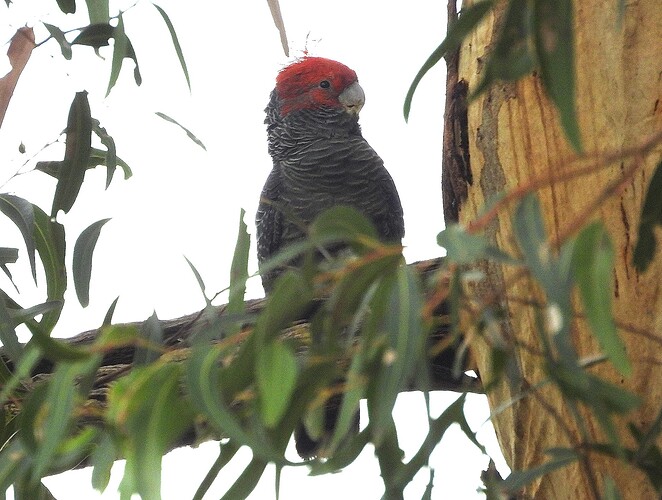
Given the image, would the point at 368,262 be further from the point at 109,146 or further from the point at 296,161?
the point at 296,161

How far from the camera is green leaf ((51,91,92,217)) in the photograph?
1.39m

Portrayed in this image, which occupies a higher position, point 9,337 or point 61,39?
point 61,39

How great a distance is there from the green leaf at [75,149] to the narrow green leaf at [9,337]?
0.19 meters

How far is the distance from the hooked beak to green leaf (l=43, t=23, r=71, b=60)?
5.48 ft

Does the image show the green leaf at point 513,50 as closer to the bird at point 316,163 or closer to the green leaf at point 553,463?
the green leaf at point 553,463

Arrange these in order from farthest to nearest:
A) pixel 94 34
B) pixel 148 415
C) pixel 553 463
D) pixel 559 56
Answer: pixel 94 34
pixel 553 463
pixel 148 415
pixel 559 56

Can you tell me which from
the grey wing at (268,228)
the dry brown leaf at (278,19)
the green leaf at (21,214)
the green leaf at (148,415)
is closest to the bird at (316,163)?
the grey wing at (268,228)

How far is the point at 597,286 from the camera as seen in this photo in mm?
671

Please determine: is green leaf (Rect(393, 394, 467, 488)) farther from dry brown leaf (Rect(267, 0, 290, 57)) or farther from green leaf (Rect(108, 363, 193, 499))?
dry brown leaf (Rect(267, 0, 290, 57))

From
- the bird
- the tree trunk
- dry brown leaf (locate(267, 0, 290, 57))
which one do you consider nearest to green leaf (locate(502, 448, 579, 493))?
the tree trunk

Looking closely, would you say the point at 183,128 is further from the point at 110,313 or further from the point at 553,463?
the point at 553,463

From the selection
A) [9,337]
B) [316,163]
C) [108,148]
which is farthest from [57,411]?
[316,163]

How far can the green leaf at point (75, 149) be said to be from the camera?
139cm

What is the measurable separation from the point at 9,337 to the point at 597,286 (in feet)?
2.85
